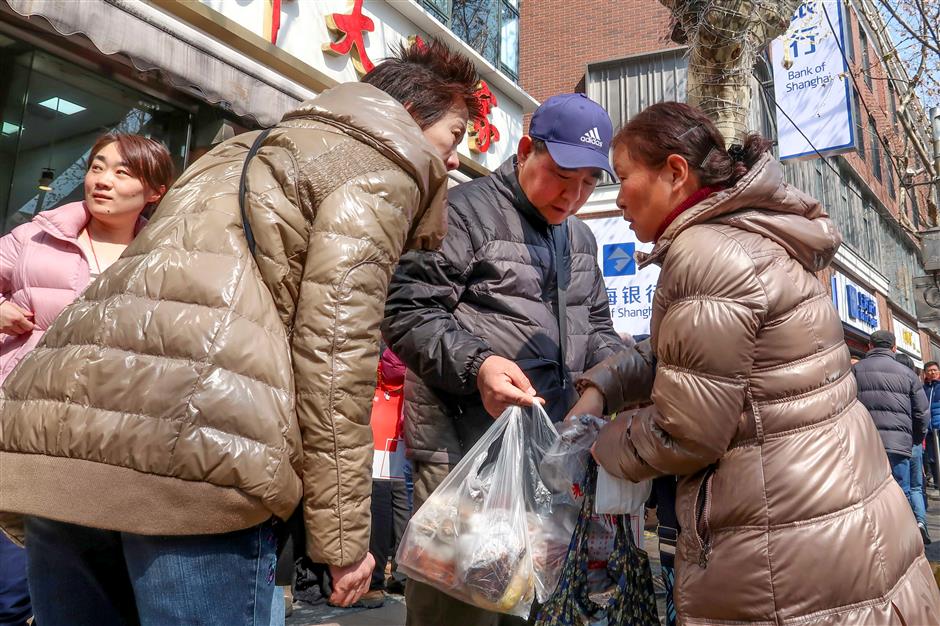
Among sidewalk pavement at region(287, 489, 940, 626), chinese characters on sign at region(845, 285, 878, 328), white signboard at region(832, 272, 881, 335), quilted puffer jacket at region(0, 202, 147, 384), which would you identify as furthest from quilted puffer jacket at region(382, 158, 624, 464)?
chinese characters on sign at region(845, 285, 878, 328)

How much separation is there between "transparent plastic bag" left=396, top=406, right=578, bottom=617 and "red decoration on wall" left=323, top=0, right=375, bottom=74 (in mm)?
6057

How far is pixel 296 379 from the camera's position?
1373 millimetres

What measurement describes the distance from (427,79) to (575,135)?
68 cm

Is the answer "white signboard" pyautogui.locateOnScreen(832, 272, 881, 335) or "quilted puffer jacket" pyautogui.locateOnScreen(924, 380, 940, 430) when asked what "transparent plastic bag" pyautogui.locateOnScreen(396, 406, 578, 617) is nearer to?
"quilted puffer jacket" pyautogui.locateOnScreen(924, 380, 940, 430)

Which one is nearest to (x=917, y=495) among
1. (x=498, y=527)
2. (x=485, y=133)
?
(x=485, y=133)

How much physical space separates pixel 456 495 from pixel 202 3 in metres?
5.22

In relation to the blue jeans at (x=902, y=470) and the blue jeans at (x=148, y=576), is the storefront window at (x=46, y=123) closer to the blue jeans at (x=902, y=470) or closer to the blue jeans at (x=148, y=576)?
the blue jeans at (x=148, y=576)

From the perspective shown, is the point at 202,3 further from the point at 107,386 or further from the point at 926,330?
the point at 926,330

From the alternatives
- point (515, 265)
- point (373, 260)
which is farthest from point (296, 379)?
point (515, 265)

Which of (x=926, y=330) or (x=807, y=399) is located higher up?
(x=926, y=330)

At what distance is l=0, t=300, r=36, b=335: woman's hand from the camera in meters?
2.46

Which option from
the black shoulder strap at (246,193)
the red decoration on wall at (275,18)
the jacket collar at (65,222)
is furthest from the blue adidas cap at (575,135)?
the red decoration on wall at (275,18)

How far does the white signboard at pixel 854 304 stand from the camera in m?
14.8

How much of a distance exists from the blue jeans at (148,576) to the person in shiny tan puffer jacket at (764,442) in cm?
102
